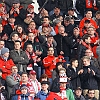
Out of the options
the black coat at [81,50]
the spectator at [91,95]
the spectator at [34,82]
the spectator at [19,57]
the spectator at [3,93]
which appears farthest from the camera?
the black coat at [81,50]

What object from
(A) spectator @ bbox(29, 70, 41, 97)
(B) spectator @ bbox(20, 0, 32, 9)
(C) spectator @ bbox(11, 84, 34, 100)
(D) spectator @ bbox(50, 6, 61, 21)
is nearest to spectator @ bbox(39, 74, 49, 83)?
(A) spectator @ bbox(29, 70, 41, 97)

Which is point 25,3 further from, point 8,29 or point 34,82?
point 34,82

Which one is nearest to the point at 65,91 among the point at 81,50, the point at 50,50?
the point at 50,50

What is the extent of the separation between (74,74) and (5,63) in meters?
2.13

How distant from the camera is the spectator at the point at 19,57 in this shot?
20.8 m

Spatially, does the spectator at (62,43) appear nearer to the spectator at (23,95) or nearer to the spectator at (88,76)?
the spectator at (88,76)

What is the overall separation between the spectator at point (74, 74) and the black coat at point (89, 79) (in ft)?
0.50

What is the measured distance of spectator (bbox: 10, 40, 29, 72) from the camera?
20797 millimetres

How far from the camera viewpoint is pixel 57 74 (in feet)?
68.4

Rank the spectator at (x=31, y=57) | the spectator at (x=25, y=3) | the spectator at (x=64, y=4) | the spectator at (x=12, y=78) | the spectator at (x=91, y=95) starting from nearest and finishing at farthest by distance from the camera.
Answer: the spectator at (x=12, y=78) < the spectator at (x=91, y=95) < the spectator at (x=31, y=57) < the spectator at (x=25, y=3) < the spectator at (x=64, y=4)

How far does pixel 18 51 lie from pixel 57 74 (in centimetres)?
134

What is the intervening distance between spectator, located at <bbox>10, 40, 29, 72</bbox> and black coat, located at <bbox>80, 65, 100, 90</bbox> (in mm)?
1746

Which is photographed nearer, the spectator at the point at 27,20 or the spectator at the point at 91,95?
the spectator at the point at 91,95

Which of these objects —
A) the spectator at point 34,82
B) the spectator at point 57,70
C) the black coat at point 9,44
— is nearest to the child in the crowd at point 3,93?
the spectator at point 34,82
